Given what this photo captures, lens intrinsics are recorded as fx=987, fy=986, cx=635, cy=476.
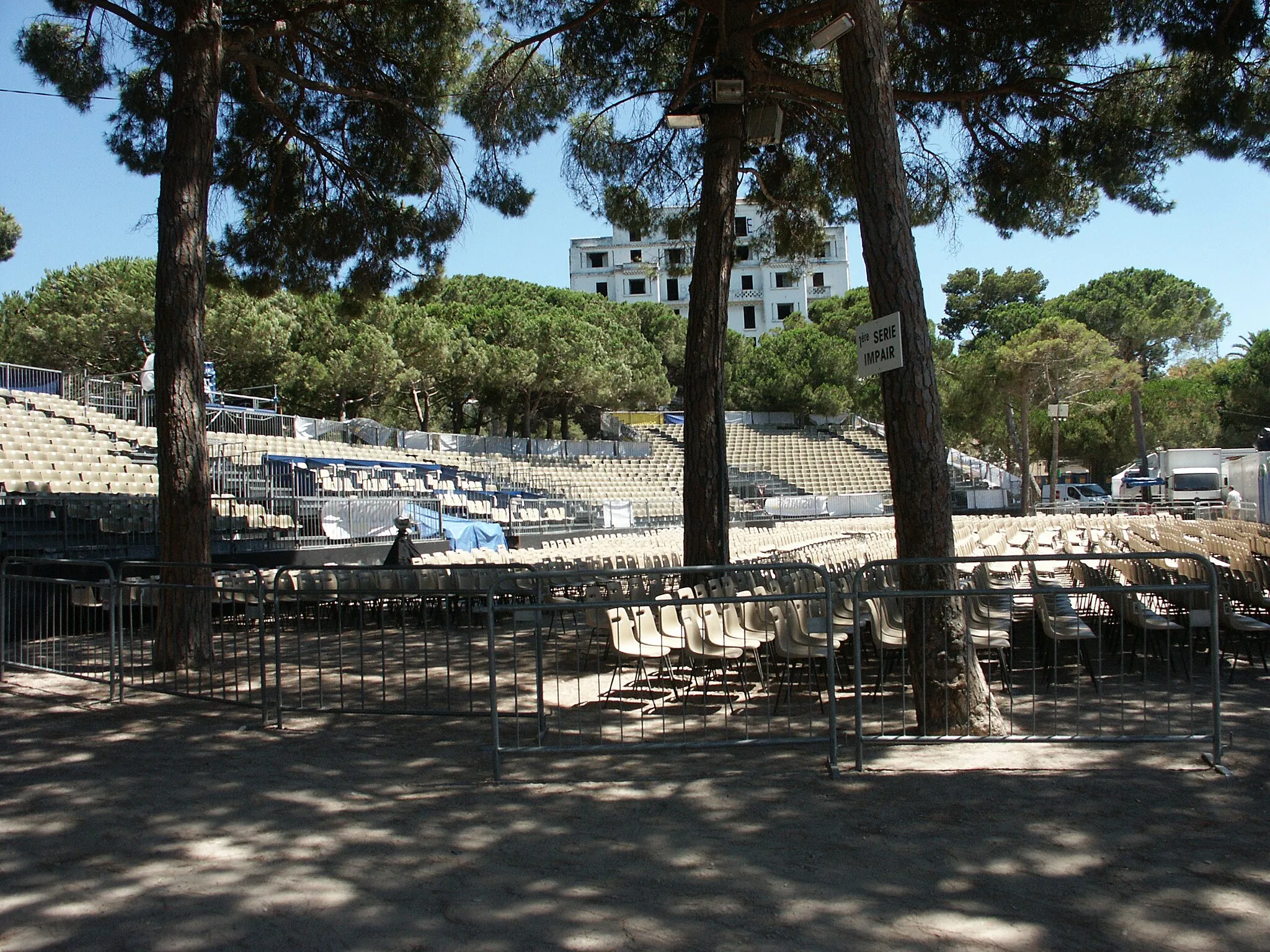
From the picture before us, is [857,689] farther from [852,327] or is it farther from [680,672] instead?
[852,327]

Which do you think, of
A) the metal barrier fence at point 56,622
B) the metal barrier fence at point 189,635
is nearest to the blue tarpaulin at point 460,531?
the metal barrier fence at point 56,622

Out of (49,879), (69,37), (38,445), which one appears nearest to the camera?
(49,879)

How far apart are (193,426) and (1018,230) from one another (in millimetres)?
9891

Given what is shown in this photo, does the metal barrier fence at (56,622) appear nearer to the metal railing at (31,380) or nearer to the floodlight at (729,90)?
the floodlight at (729,90)

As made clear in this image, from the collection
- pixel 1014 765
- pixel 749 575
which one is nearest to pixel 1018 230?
pixel 749 575

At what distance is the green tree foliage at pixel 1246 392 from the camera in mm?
47562

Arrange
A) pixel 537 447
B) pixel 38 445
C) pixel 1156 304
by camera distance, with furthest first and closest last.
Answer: pixel 1156 304
pixel 537 447
pixel 38 445

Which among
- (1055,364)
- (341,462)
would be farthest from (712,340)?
(1055,364)

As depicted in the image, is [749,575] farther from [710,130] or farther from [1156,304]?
[1156,304]

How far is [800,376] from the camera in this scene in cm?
5284

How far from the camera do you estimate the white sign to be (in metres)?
5.50

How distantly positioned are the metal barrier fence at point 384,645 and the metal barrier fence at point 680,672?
0.42 metres

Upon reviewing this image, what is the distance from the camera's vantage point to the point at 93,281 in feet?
116

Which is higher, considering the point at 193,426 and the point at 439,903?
the point at 193,426
